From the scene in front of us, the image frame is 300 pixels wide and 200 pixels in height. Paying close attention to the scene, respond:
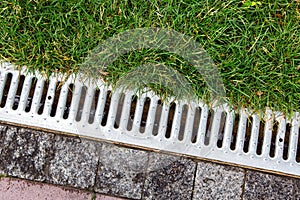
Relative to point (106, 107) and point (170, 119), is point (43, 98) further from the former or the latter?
point (170, 119)

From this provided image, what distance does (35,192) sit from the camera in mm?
2680

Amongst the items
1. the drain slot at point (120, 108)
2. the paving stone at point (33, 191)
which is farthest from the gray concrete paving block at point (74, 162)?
the drain slot at point (120, 108)

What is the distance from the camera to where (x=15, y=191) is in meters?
2.68

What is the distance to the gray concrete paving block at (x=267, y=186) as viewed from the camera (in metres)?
2.68

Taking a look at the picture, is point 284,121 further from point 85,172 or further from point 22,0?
point 22,0

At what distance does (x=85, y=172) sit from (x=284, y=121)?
1128mm

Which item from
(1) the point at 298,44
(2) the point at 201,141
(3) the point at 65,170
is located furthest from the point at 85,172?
(1) the point at 298,44

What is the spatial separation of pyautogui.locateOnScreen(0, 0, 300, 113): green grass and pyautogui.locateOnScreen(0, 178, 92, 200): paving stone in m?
0.63

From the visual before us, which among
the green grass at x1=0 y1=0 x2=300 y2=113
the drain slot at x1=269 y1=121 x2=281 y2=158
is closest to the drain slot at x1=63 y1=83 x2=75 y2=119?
the green grass at x1=0 y1=0 x2=300 y2=113

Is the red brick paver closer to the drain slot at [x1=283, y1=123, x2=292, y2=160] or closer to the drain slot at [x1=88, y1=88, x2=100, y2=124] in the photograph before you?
the drain slot at [x1=88, y1=88, x2=100, y2=124]

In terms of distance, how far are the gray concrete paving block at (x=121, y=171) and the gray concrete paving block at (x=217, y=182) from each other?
309mm

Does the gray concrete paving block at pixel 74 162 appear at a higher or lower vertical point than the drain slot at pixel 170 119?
lower

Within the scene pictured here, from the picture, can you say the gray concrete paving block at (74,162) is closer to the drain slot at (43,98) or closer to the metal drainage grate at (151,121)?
the metal drainage grate at (151,121)

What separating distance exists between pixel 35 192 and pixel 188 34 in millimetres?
1201
